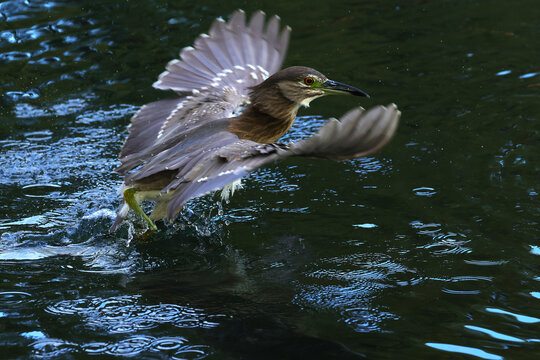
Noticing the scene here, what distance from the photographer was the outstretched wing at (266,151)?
377 centimetres

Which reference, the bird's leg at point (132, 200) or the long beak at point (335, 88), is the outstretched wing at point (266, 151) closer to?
the bird's leg at point (132, 200)

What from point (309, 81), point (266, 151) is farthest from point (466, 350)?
point (309, 81)

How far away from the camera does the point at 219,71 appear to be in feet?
21.7

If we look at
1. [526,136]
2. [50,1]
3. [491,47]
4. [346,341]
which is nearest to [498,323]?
[346,341]

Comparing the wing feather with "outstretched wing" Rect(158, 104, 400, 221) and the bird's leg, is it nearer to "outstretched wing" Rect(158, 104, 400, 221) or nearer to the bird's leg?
the bird's leg

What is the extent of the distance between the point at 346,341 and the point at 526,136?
11.0ft

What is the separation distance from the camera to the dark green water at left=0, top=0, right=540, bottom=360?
13.8ft

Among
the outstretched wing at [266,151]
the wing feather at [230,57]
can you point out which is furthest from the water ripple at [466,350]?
the wing feather at [230,57]

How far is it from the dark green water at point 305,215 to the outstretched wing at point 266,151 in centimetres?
73

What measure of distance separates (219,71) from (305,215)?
171 centimetres

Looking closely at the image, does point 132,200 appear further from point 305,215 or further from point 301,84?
point 301,84

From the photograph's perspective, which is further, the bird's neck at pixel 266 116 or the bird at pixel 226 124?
the bird's neck at pixel 266 116

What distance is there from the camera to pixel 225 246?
5340 millimetres

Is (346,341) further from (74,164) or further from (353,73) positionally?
(353,73)
